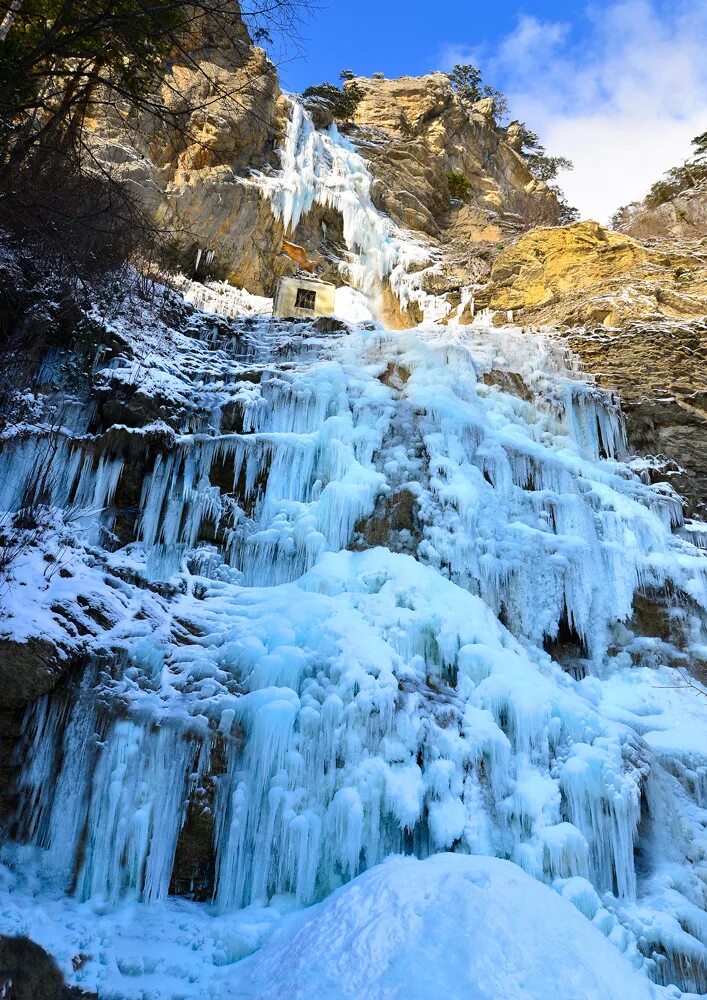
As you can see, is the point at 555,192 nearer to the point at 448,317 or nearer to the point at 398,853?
the point at 448,317

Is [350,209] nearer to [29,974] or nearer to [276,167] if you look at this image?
[276,167]

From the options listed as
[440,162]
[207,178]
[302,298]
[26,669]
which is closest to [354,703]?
[26,669]

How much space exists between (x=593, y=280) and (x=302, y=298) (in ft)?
23.1

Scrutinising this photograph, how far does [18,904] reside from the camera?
426cm

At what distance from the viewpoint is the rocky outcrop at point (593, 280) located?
13.6 meters

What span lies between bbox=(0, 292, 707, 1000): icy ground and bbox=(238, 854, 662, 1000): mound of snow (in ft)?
0.06

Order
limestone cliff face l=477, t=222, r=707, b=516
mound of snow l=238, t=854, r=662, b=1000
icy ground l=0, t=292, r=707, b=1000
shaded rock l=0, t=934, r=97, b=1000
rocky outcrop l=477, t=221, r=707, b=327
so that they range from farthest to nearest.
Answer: rocky outcrop l=477, t=221, r=707, b=327 → limestone cliff face l=477, t=222, r=707, b=516 → icy ground l=0, t=292, r=707, b=1000 → shaded rock l=0, t=934, r=97, b=1000 → mound of snow l=238, t=854, r=662, b=1000

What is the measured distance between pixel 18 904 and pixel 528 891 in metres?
3.10

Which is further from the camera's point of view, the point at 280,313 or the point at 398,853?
the point at 280,313

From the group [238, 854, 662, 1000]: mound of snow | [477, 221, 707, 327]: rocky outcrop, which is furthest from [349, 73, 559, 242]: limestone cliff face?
[238, 854, 662, 1000]: mound of snow

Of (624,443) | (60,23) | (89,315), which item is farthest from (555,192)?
(60,23)

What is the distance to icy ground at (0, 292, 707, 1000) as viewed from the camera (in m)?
4.07

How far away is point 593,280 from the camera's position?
15969 mm

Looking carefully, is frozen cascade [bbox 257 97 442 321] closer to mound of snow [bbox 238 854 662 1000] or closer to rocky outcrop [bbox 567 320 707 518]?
rocky outcrop [bbox 567 320 707 518]
